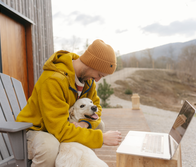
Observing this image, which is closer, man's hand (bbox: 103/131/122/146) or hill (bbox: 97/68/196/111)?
man's hand (bbox: 103/131/122/146)

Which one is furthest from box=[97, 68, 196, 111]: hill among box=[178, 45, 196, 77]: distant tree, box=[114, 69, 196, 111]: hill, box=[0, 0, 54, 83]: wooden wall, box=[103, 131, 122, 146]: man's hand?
box=[103, 131, 122, 146]: man's hand

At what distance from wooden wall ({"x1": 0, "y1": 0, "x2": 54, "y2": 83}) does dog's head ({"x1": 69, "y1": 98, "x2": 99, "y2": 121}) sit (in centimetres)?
260

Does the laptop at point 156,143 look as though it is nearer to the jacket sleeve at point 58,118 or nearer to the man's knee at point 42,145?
the jacket sleeve at point 58,118

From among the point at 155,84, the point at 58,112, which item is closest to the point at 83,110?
the point at 58,112

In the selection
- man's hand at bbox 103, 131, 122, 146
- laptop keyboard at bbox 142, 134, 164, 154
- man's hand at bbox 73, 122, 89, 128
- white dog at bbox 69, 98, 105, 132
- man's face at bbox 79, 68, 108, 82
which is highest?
man's face at bbox 79, 68, 108, 82

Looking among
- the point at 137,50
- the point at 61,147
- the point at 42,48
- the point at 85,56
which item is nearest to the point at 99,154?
the point at 61,147

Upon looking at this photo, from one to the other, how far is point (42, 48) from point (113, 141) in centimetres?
346

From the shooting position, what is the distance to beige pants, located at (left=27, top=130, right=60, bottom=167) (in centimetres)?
92

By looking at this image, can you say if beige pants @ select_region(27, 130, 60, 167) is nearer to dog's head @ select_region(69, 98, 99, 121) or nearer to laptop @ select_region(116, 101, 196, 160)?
dog's head @ select_region(69, 98, 99, 121)

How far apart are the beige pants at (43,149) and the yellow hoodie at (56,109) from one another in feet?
0.15

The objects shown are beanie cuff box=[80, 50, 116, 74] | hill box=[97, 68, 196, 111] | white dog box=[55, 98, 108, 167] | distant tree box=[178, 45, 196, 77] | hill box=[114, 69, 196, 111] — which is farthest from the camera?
distant tree box=[178, 45, 196, 77]

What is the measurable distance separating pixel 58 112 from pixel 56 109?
0.07 feet

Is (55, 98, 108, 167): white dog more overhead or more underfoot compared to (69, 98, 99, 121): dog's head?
more underfoot

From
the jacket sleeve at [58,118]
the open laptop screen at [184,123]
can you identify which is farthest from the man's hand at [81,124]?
the open laptop screen at [184,123]
